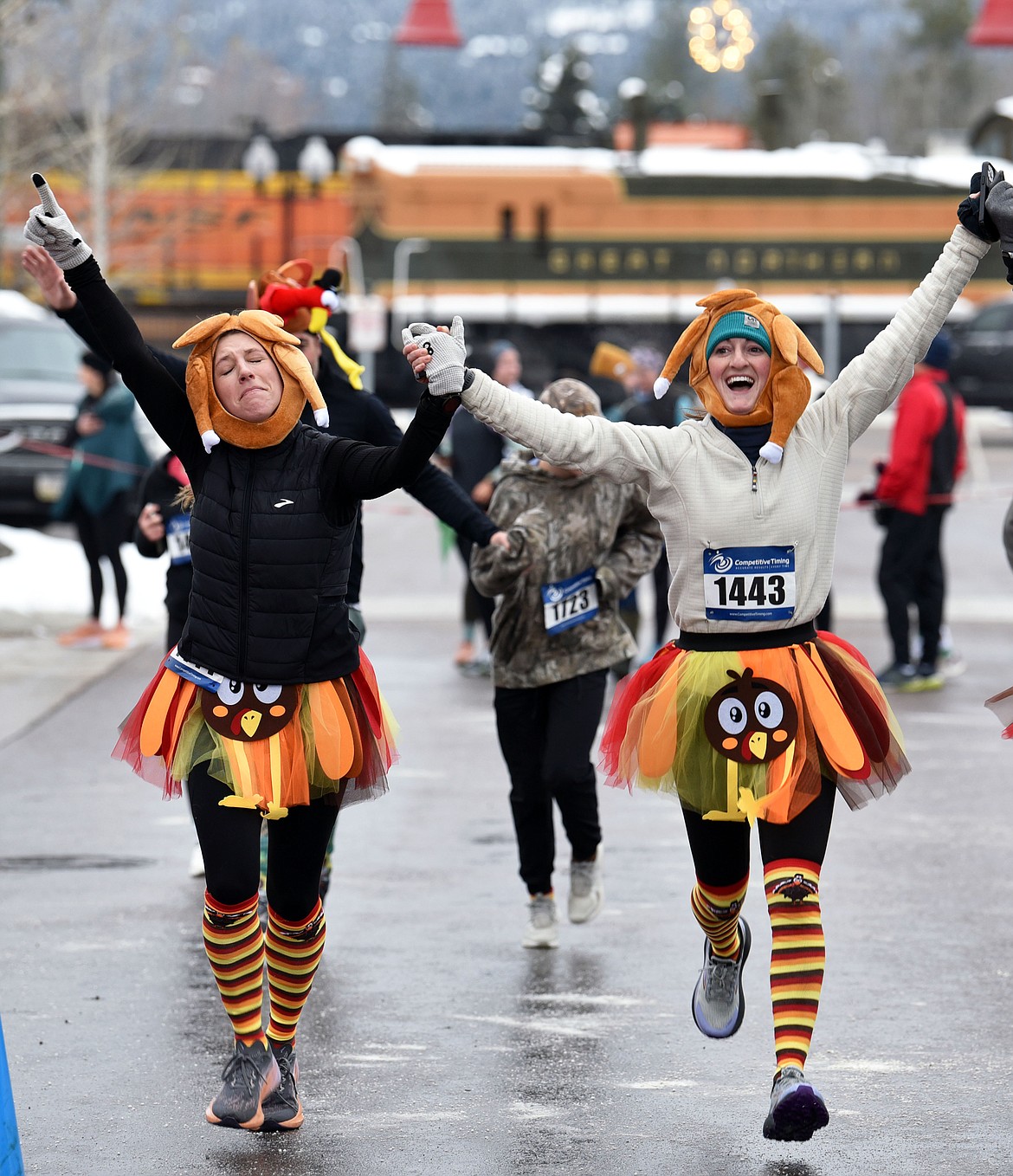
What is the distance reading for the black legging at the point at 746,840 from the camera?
4.94 m

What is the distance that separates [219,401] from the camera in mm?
5090

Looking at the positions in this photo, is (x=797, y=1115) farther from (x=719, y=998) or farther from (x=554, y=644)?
(x=554, y=644)

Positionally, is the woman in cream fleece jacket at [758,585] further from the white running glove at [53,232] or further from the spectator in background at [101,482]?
the spectator in background at [101,482]

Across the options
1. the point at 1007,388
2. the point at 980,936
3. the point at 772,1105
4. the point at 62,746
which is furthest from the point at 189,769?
the point at 1007,388

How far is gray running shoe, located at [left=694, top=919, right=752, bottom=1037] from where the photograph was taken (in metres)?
5.45

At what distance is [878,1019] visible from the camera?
5.97 m

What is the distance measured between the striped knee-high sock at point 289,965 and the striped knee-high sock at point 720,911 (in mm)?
996

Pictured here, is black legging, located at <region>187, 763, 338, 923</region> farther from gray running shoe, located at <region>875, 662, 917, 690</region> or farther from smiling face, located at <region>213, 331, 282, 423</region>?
gray running shoe, located at <region>875, 662, 917, 690</region>

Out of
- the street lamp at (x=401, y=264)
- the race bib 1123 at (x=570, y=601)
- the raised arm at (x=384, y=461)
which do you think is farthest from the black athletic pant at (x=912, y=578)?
the street lamp at (x=401, y=264)

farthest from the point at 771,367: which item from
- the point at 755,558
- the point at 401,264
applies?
the point at 401,264

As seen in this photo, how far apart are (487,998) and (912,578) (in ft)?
22.8

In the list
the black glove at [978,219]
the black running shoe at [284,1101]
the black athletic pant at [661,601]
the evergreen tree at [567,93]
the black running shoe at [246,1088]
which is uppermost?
the black glove at [978,219]

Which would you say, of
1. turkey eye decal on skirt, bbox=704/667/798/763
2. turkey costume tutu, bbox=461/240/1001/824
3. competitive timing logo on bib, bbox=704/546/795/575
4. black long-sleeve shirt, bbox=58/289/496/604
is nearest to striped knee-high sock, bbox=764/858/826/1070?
turkey costume tutu, bbox=461/240/1001/824

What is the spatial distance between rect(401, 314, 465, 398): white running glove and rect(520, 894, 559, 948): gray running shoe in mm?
2530
